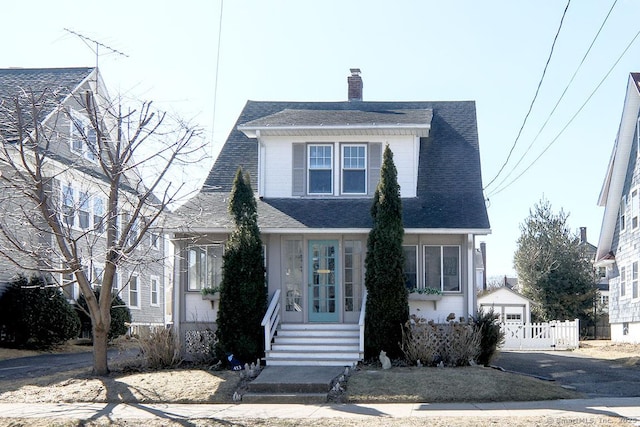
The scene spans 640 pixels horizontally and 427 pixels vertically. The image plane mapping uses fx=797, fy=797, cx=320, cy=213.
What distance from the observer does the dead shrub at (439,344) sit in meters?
16.7

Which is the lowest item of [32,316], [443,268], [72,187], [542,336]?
[542,336]

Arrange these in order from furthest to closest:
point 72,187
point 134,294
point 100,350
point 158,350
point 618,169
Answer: point 134,294, point 618,169, point 72,187, point 158,350, point 100,350

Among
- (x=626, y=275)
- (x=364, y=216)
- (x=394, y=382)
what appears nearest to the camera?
(x=394, y=382)

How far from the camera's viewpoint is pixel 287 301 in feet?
62.8

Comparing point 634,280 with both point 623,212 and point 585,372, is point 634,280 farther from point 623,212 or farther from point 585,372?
point 585,372

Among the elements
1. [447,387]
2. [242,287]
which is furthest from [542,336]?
[447,387]

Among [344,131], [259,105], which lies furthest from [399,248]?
[259,105]

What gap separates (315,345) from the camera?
17.9m

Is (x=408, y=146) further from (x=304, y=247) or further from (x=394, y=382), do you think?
(x=394, y=382)

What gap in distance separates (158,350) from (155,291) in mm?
20063

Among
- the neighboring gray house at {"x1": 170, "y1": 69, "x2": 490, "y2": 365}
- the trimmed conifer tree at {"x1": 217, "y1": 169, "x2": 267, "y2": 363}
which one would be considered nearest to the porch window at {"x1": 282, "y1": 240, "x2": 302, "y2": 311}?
the neighboring gray house at {"x1": 170, "y1": 69, "x2": 490, "y2": 365}

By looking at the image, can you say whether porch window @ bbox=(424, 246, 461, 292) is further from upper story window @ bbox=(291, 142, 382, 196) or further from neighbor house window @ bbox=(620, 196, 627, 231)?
neighbor house window @ bbox=(620, 196, 627, 231)

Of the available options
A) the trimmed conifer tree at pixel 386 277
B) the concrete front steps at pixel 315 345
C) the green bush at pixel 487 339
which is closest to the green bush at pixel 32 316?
the concrete front steps at pixel 315 345

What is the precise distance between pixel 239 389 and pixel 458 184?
A: 872 cm
